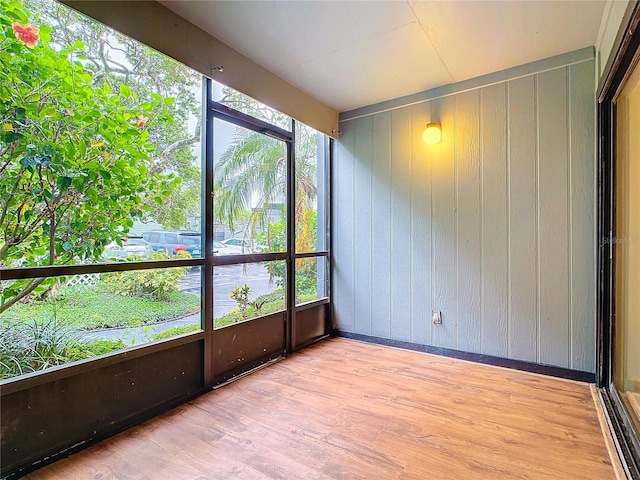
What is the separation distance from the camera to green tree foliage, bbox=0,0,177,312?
1.53 metres

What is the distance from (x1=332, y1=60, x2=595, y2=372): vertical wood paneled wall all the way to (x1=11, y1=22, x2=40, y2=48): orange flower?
258 cm

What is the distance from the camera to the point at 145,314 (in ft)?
6.84

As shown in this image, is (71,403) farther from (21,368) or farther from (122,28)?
(122,28)

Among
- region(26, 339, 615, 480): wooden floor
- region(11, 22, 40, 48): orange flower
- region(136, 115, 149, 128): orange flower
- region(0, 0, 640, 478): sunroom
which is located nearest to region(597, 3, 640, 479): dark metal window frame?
region(0, 0, 640, 478): sunroom

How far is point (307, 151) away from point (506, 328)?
241cm

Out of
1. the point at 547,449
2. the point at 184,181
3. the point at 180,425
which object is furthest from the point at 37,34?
the point at 547,449

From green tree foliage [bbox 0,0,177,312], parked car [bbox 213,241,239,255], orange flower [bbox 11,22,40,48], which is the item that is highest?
orange flower [bbox 11,22,40,48]

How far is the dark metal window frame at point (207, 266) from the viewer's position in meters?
1.63

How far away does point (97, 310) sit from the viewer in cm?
185

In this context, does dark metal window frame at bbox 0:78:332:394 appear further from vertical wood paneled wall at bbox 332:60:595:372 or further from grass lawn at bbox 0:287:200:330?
vertical wood paneled wall at bbox 332:60:595:372

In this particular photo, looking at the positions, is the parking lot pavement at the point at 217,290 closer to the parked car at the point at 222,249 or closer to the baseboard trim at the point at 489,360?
A: the parked car at the point at 222,249

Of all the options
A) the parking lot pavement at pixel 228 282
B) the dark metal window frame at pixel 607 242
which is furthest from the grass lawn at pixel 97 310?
the dark metal window frame at pixel 607 242

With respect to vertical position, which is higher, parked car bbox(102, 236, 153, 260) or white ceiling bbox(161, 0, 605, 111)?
white ceiling bbox(161, 0, 605, 111)

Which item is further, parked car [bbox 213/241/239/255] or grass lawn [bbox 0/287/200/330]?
parked car [bbox 213/241/239/255]
